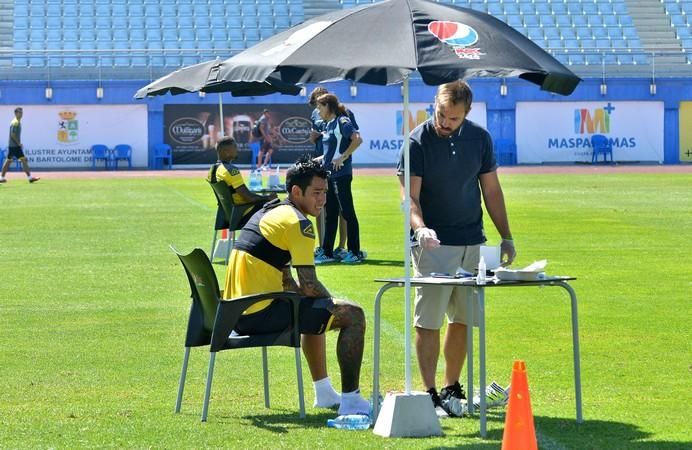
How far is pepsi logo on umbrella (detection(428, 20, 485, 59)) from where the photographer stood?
6.88 meters

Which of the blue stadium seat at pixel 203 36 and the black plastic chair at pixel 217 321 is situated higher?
the blue stadium seat at pixel 203 36

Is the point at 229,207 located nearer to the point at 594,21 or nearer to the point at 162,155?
the point at 162,155

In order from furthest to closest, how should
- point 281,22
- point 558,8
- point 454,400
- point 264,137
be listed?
1. point 558,8
2. point 281,22
3. point 264,137
4. point 454,400

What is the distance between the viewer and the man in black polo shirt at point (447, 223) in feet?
26.7

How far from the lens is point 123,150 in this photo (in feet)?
164

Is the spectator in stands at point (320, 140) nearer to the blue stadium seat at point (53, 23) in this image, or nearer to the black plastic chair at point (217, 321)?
the black plastic chair at point (217, 321)

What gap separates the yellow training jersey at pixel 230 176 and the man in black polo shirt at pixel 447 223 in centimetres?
828

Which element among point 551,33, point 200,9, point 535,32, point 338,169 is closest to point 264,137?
point 200,9

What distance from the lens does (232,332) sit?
7965 mm

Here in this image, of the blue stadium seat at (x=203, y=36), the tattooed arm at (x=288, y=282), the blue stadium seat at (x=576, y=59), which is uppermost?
the blue stadium seat at (x=203, y=36)

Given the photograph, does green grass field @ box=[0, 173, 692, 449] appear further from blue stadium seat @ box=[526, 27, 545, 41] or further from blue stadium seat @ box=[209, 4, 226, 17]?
blue stadium seat @ box=[209, 4, 226, 17]

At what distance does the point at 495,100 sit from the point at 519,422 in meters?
45.3

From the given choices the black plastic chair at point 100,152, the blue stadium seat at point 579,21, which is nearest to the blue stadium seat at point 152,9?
the black plastic chair at point 100,152

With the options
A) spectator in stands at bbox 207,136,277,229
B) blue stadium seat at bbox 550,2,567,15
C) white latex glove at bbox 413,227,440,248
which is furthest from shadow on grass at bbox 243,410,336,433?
blue stadium seat at bbox 550,2,567,15
